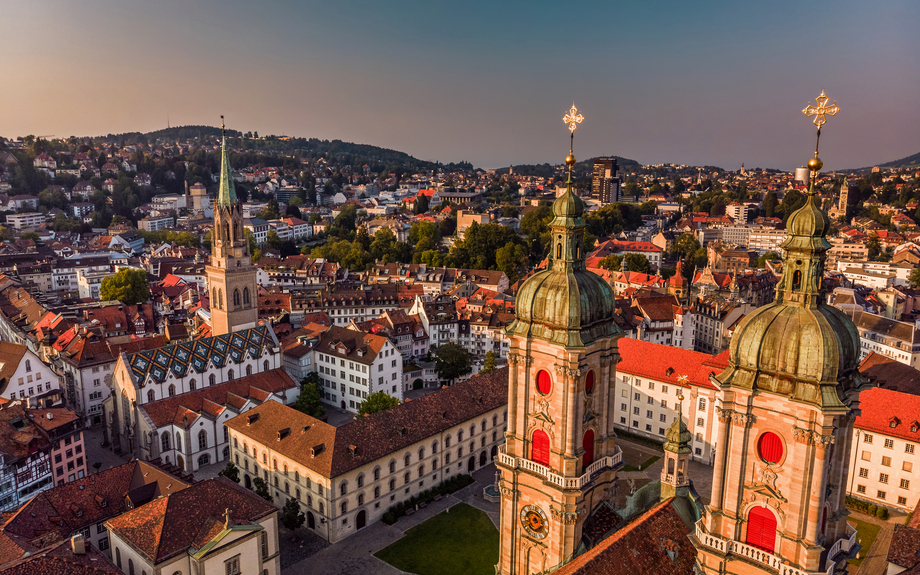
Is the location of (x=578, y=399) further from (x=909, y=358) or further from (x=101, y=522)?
(x=909, y=358)

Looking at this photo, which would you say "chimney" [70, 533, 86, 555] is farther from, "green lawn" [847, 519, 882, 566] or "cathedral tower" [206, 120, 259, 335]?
"green lawn" [847, 519, 882, 566]

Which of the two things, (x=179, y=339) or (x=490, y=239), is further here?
(x=490, y=239)

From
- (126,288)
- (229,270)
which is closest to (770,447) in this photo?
(229,270)

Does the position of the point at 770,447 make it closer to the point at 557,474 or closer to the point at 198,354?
the point at 557,474

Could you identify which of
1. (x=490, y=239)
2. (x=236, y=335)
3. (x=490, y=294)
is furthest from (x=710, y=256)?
(x=236, y=335)

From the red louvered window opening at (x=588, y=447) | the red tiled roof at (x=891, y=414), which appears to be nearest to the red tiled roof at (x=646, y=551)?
the red louvered window opening at (x=588, y=447)
